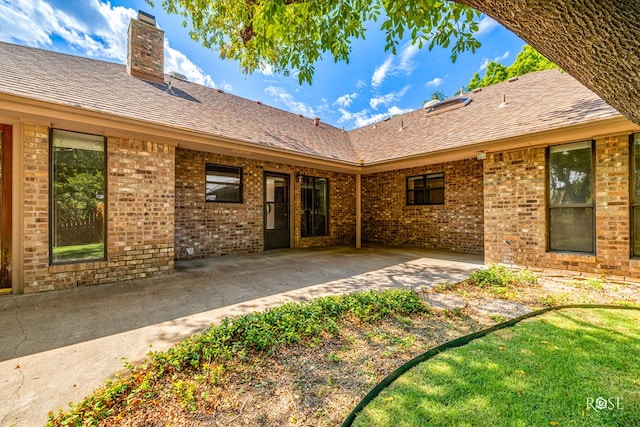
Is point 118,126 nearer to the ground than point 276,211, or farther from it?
farther from it

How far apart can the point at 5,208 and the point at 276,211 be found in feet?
20.0

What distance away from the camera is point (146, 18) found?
7492mm

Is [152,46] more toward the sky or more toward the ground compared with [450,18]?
more toward the sky

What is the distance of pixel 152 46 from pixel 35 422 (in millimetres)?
8899

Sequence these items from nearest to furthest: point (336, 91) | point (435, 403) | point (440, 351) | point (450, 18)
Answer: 1. point (435, 403)
2. point (440, 351)
3. point (450, 18)
4. point (336, 91)

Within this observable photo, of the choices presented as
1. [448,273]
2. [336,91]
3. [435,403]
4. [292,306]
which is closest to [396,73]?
[336,91]

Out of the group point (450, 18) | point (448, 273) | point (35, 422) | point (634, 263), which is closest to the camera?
point (35, 422)

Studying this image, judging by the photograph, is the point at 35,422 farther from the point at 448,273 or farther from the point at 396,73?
the point at 396,73

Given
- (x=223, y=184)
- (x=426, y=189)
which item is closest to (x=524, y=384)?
(x=223, y=184)

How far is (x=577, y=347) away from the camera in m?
2.69

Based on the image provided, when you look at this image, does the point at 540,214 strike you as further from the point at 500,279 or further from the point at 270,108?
the point at 270,108

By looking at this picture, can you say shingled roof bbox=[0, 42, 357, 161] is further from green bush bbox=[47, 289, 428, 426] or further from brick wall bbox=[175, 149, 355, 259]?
green bush bbox=[47, 289, 428, 426]

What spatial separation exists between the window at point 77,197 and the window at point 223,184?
283 centimetres

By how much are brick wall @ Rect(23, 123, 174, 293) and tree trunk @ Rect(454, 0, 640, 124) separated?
5867 millimetres
